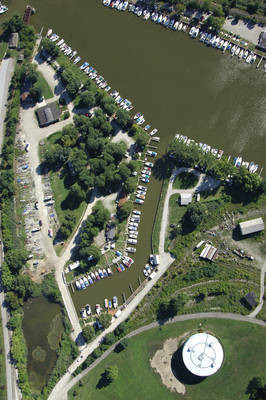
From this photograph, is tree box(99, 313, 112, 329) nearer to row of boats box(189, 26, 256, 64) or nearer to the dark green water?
the dark green water

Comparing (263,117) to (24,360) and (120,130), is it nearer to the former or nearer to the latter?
(120,130)

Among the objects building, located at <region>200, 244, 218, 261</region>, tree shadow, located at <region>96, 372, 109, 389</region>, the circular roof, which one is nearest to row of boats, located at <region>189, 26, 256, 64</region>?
building, located at <region>200, 244, 218, 261</region>

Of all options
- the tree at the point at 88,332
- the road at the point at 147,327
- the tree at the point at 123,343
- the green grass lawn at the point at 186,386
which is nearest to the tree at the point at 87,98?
the tree at the point at 88,332

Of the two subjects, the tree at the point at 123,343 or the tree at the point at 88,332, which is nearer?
the tree at the point at 123,343

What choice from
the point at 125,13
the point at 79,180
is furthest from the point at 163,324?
the point at 125,13

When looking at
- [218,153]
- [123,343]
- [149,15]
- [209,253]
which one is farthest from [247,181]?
[149,15]

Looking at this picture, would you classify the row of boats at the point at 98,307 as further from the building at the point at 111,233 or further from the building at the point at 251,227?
the building at the point at 251,227
